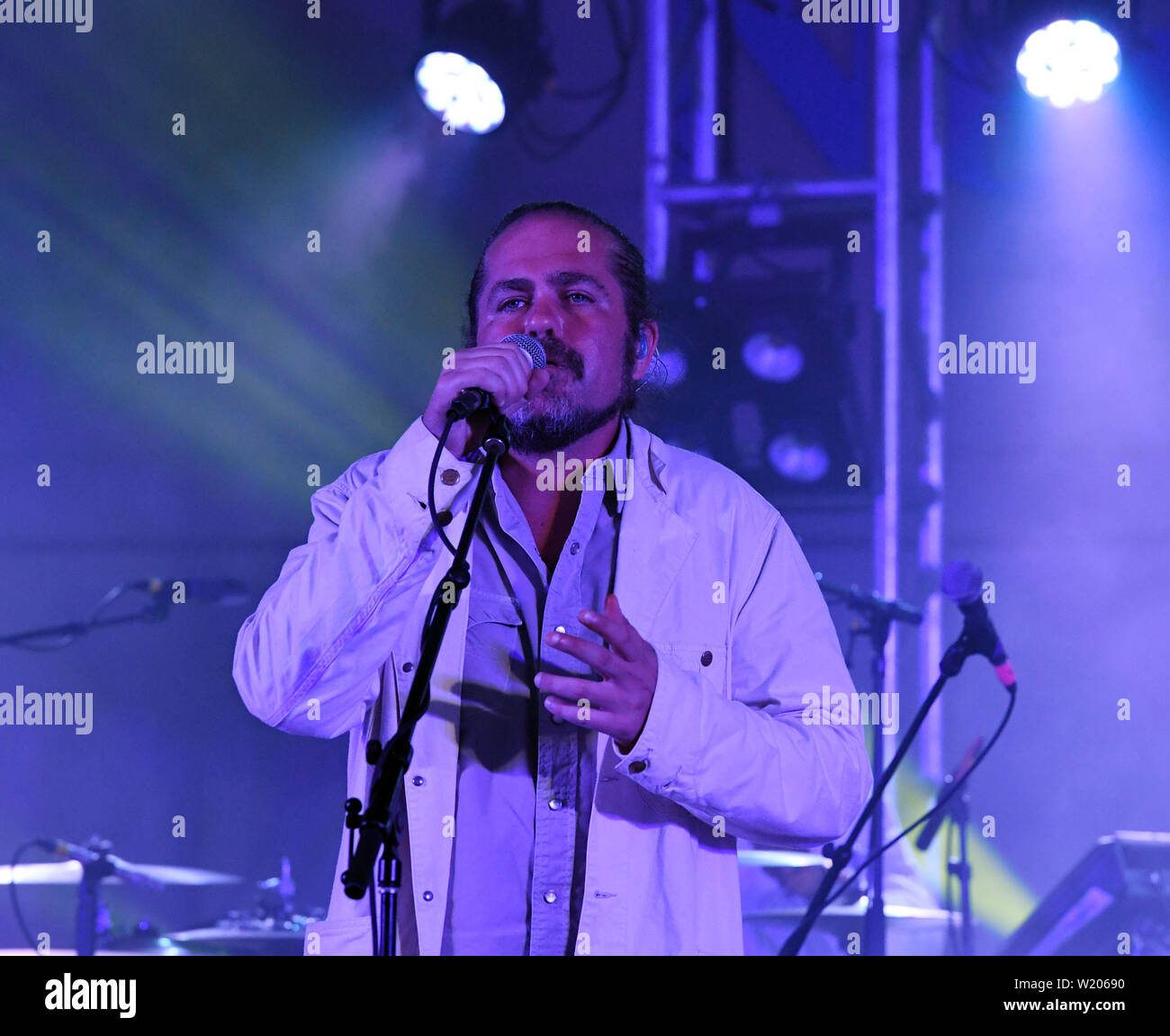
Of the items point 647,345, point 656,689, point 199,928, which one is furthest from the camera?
point 199,928

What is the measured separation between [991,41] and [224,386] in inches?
77.6

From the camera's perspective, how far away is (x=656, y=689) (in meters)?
1.44

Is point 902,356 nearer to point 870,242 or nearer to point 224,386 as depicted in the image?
point 870,242

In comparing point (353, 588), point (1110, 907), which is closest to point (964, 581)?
point (1110, 907)

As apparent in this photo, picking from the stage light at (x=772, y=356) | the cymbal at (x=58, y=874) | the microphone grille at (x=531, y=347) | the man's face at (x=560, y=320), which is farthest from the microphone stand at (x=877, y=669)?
the cymbal at (x=58, y=874)

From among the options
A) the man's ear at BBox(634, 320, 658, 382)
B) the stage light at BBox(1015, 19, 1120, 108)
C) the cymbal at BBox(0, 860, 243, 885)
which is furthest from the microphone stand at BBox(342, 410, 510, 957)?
the stage light at BBox(1015, 19, 1120, 108)

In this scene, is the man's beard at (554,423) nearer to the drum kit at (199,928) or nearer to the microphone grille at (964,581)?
the microphone grille at (964,581)

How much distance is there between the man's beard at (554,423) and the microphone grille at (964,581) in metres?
0.87

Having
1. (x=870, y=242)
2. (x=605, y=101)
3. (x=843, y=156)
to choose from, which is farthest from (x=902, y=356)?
(x=605, y=101)

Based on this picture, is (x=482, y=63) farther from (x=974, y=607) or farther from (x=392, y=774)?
(x=392, y=774)

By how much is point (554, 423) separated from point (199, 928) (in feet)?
5.02

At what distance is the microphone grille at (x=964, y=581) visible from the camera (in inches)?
91.2

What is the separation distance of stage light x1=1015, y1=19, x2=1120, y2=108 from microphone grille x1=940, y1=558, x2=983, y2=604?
1.13 meters
